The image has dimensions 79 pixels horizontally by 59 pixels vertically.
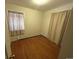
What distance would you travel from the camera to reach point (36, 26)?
12.8 ft

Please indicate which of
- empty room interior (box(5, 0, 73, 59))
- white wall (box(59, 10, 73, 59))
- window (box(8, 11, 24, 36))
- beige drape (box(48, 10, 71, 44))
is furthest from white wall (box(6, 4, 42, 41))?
white wall (box(59, 10, 73, 59))

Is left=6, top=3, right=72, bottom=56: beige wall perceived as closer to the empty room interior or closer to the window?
the empty room interior

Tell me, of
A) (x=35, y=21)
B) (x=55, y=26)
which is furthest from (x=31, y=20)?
(x=55, y=26)

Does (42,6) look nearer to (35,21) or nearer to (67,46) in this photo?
(35,21)

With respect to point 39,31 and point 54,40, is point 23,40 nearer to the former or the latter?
point 39,31

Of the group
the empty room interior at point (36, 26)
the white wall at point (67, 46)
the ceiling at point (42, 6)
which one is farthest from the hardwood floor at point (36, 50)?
the ceiling at point (42, 6)

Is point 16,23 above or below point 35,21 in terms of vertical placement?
below

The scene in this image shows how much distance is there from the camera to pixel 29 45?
3162 mm

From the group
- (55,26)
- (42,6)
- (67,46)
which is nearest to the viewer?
(67,46)

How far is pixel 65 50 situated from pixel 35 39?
72.1 inches

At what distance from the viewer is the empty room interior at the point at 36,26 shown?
2764 mm

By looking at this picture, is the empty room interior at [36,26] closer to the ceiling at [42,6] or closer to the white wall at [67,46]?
the ceiling at [42,6]

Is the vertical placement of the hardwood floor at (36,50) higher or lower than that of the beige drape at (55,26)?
lower

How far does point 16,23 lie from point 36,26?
35.3 inches
